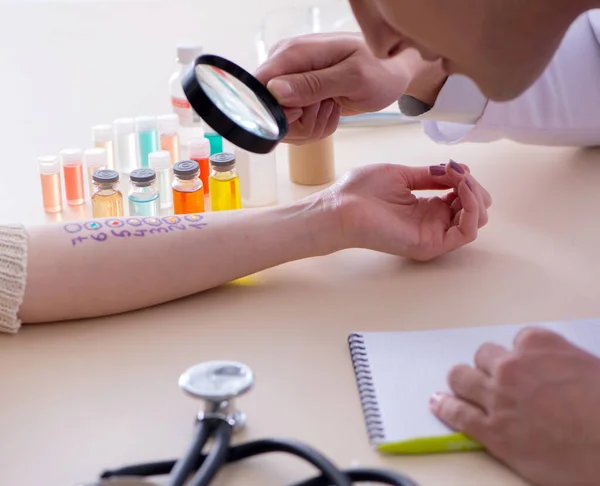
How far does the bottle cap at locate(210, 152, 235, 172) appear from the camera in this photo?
43.1 inches

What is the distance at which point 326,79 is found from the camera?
100cm

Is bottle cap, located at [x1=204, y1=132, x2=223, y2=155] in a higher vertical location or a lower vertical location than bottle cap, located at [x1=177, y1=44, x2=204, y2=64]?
lower

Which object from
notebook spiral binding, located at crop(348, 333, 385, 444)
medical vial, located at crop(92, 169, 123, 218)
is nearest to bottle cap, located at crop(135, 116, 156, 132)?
medical vial, located at crop(92, 169, 123, 218)

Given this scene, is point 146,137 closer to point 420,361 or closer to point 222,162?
point 222,162

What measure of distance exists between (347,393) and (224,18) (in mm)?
1222

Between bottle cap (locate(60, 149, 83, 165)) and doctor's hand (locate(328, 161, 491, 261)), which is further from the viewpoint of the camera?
bottle cap (locate(60, 149, 83, 165))

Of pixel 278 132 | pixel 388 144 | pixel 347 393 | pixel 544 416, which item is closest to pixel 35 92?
pixel 388 144

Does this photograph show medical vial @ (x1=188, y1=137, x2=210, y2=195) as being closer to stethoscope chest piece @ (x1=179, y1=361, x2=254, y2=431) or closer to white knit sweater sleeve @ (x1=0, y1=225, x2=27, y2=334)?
white knit sweater sleeve @ (x1=0, y1=225, x2=27, y2=334)

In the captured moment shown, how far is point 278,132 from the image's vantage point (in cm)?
89

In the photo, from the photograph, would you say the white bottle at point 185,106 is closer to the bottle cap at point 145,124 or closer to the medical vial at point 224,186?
the bottle cap at point 145,124

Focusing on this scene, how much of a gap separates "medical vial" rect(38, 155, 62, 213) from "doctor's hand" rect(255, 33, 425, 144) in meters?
0.34

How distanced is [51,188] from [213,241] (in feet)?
1.15

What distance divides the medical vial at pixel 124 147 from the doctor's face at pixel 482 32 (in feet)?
2.24

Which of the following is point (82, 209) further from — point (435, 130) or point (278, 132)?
point (435, 130)
